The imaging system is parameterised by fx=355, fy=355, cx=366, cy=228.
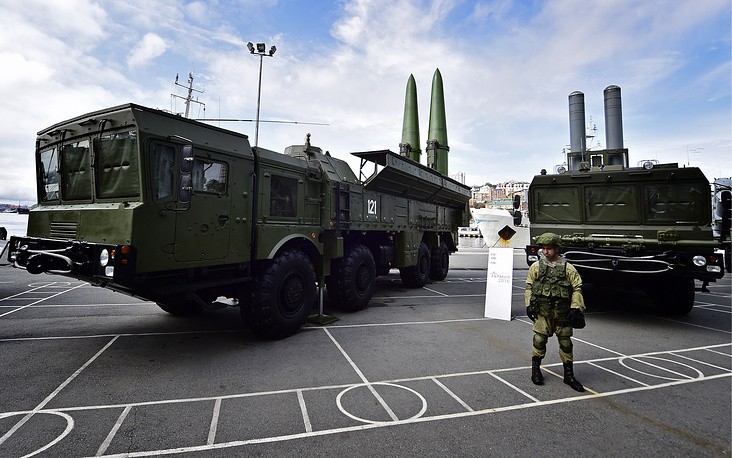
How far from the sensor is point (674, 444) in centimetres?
277

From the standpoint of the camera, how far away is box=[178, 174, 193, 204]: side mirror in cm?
388

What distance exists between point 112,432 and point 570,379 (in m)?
4.29

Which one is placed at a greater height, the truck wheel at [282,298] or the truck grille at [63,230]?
the truck grille at [63,230]

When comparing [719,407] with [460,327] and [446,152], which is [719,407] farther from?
[446,152]

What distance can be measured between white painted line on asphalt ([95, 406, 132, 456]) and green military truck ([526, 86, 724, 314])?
705cm

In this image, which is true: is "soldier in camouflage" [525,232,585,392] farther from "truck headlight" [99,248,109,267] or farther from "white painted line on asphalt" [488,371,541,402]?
"truck headlight" [99,248,109,267]

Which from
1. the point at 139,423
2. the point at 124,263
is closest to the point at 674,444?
the point at 139,423

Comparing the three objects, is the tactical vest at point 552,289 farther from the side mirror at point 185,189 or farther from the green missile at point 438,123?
the green missile at point 438,123

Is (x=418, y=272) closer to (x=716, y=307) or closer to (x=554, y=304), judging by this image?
(x=554, y=304)

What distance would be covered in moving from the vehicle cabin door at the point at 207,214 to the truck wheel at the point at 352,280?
273 centimetres

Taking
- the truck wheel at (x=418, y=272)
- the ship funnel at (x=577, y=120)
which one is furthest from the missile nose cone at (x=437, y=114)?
the truck wheel at (x=418, y=272)

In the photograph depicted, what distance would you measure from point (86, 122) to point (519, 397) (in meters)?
5.59

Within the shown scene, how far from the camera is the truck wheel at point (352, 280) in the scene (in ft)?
22.7

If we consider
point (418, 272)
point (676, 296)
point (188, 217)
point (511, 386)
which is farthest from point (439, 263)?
point (188, 217)
